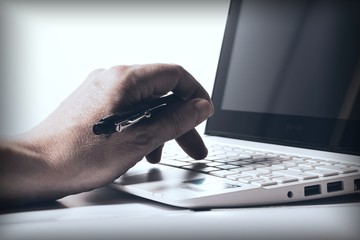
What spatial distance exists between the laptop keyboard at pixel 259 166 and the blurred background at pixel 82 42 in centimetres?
20

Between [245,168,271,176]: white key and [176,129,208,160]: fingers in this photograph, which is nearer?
[245,168,271,176]: white key

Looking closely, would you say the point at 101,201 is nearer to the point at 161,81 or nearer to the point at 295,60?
the point at 161,81

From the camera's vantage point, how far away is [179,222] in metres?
0.37

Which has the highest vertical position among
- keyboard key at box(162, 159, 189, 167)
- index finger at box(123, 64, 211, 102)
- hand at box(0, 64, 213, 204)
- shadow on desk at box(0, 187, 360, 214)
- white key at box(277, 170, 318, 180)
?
index finger at box(123, 64, 211, 102)

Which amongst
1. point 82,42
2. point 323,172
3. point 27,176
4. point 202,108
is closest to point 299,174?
point 323,172

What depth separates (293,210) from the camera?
0.41 metres

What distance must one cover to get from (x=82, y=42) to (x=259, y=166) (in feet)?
2.19

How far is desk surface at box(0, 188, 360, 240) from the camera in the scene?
354 mm

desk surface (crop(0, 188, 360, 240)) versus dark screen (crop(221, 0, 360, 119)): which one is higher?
dark screen (crop(221, 0, 360, 119))

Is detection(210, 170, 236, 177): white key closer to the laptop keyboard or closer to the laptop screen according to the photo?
the laptop keyboard

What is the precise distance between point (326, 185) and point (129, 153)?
0.70 ft

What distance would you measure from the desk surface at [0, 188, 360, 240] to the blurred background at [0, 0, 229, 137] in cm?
22

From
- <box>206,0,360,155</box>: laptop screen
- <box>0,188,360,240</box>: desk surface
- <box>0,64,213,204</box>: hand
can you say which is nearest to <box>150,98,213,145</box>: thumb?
<box>0,64,213,204</box>: hand

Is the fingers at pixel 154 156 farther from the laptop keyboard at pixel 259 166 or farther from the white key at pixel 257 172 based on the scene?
the white key at pixel 257 172
